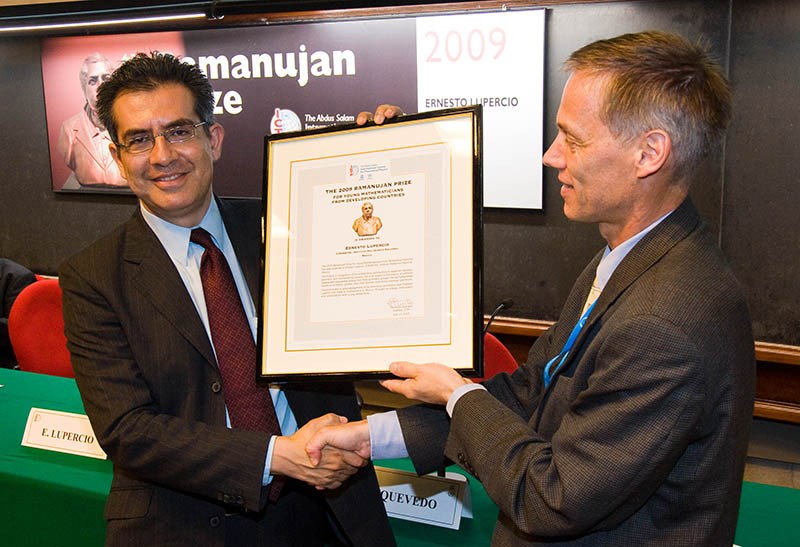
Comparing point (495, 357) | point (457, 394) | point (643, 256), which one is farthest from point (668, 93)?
point (495, 357)

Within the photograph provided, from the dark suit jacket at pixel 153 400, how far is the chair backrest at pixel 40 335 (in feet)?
7.43

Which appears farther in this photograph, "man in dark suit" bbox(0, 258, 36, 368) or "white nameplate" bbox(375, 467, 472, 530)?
"man in dark suit" bbox(0, 258, 36, 368)

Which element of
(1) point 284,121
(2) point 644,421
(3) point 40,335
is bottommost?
(3) point 40,335

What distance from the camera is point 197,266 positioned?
1846 mm

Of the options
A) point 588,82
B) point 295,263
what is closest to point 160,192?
point 295,263

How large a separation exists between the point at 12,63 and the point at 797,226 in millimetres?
5998

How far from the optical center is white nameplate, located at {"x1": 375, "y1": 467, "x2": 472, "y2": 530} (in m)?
2.04

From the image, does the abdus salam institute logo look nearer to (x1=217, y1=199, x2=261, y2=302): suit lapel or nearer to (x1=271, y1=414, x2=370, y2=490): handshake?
(x1=217, y1=199, x2=261, y2=302): suit lapel

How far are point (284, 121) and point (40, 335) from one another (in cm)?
233

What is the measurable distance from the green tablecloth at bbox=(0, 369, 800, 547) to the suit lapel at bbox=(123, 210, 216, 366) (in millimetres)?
786

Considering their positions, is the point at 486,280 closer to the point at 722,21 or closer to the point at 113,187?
the point at 722,21

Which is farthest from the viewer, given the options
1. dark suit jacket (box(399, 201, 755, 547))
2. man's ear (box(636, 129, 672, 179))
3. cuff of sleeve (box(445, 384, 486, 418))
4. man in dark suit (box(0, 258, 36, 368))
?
man in dark suit (box(0, 258, 36, 368))

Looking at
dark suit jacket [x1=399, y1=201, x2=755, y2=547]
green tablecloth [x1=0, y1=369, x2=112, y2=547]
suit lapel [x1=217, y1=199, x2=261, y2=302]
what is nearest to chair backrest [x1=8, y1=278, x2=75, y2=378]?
green tablecloth [x1=0, y1=369, x2=112, y2=547]

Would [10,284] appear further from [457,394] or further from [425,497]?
[457,394]
